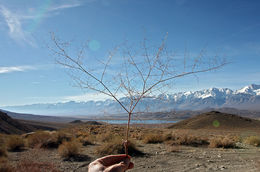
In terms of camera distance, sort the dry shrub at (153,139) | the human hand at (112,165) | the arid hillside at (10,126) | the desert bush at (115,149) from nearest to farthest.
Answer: the human hand at (112,165) → the desert bush at (115,149) → the dry shrub at (153,139) → the arid hillside at (10,126)

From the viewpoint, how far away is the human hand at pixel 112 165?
2109 mm

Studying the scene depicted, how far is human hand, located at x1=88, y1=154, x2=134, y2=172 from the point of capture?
2109 mm

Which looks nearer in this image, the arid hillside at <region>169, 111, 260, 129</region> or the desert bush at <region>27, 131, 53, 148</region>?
the desert bush at <region>27, 131, 53, 148</region>

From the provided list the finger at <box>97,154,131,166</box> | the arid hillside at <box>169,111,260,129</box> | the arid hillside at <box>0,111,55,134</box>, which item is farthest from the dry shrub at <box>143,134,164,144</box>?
the arid hillside at <box>169,111,260,129</box>

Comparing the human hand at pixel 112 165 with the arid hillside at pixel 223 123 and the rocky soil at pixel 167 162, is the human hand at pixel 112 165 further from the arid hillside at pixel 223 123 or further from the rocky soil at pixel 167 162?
the arid hillside at pixel 223 123

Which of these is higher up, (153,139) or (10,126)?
(153,139)

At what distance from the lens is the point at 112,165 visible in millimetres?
2242

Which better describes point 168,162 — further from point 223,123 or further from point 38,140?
point 223,123

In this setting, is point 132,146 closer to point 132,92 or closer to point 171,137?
point 171,137

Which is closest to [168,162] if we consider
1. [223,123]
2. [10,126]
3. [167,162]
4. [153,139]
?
[167,162]

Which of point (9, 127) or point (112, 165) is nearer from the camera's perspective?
point (112, 165)

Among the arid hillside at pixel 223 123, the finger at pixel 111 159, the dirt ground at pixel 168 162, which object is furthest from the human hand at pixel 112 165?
the arid hillside at pixel 223 123

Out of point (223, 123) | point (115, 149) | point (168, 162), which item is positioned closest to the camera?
point (168, 162)

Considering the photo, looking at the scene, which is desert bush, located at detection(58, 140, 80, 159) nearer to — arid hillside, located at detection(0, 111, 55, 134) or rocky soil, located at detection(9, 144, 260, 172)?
rocky soil, located at detection(9, 144, 260, 172)
